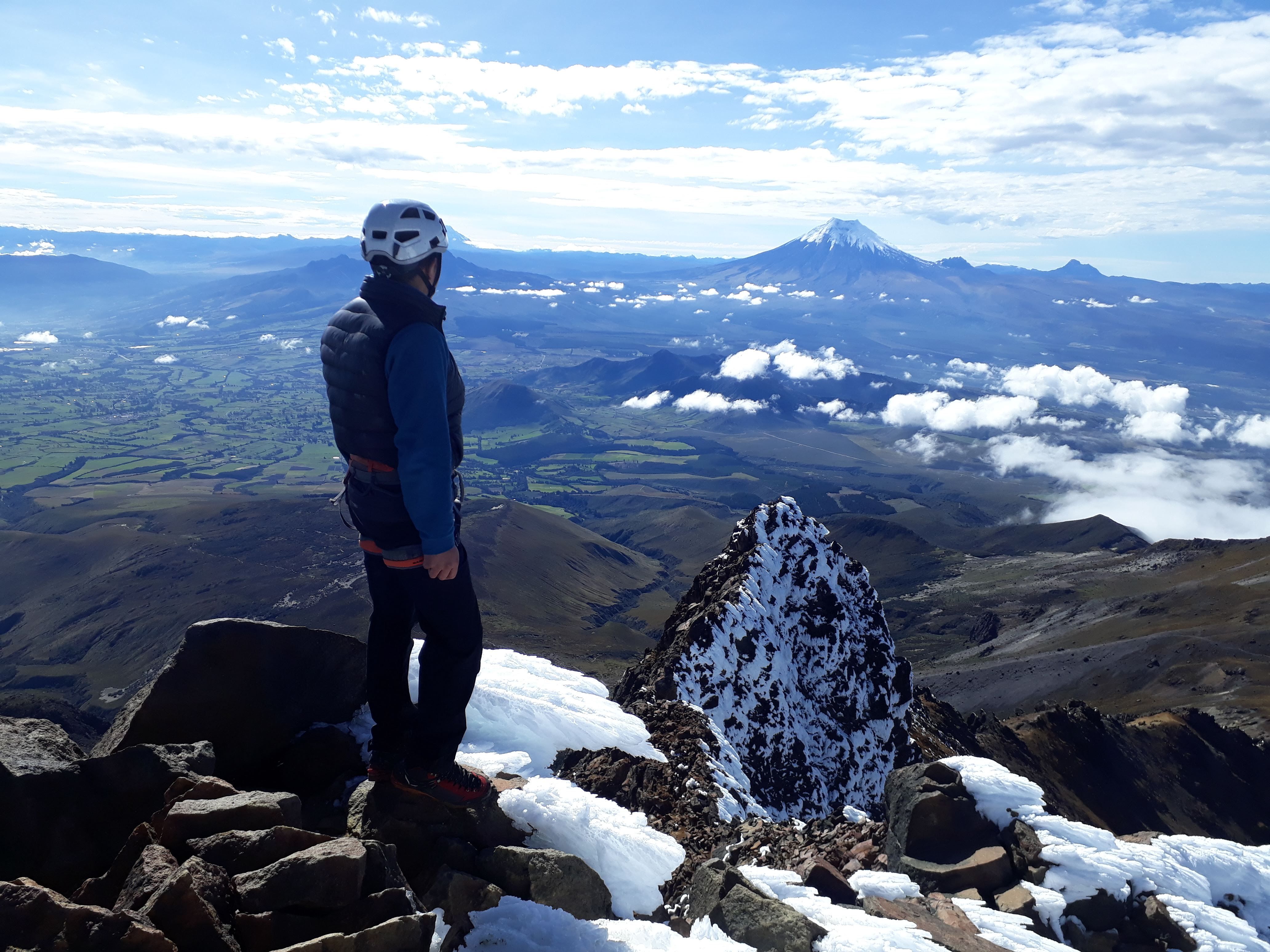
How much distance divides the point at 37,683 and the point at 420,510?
13391cm

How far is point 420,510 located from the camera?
5.89 meters

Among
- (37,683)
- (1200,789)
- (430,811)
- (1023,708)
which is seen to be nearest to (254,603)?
(37,683)

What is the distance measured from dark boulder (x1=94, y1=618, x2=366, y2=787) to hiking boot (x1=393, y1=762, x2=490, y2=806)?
1.85 m

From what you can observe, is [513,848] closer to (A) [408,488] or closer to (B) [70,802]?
(A) [408,488]

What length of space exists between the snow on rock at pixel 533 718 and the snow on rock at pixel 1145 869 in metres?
5.09

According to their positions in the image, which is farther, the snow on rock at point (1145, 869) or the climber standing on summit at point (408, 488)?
the snow on rock at point (1145, 869)

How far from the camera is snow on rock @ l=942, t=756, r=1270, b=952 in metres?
8.34

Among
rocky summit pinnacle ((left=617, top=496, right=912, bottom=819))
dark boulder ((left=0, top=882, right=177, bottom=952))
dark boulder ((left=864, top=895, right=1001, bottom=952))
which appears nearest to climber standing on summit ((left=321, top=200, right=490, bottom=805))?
dark boulder ((left=0, top=882, right=177, bottom=952))

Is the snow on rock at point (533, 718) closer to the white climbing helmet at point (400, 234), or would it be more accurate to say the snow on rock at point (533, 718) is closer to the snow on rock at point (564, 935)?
the snow on rock at point (564, 935)

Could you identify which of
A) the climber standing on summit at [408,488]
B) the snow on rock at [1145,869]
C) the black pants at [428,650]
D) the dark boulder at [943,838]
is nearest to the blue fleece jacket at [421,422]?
the climber standing on summit at [408,488]

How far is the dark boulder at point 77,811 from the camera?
534cm

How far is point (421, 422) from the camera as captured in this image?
230 inches

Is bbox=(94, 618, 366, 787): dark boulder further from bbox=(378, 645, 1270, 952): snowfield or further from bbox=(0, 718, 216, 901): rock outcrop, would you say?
bbox=(0, 718, 216, 901): rock outcrop

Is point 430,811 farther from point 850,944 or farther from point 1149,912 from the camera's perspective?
point 1149,912
